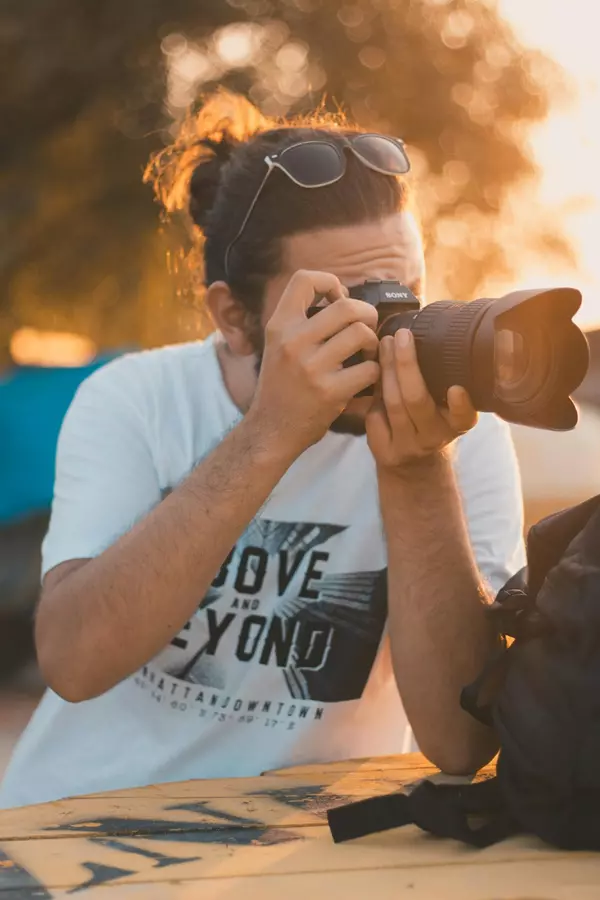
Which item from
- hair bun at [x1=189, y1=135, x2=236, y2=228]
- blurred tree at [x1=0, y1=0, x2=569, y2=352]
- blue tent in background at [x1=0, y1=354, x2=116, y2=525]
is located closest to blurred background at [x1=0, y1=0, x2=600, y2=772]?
blurred tree at [x1=0, y1=0, x2=569, y2=352]

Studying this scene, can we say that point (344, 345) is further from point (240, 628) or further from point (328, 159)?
point (328, 159)

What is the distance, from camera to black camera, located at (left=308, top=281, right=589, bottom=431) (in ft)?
5.00

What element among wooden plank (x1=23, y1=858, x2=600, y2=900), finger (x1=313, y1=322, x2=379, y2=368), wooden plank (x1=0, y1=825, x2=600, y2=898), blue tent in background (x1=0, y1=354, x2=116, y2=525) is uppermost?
blue tent in background (x1=0, y1=354, x2=116, y2=525)

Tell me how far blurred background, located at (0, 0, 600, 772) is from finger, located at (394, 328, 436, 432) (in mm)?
5887

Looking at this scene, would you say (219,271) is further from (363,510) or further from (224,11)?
(224,11)

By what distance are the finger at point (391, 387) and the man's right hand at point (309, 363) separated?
22mm

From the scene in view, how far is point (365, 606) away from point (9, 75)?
6.68 metres

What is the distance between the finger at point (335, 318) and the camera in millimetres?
1709

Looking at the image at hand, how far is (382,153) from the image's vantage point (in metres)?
2.34

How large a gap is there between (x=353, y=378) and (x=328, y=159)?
0.70m

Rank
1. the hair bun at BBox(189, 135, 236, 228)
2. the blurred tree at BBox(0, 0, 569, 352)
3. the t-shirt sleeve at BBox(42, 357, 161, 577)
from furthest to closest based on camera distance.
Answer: the blurred tree at BBox(0, 0, 569, 352), the hair bun at BBox(189, 135, 236, 228), the t-shirt sleeve at BBox(42, 357, 161, 577)

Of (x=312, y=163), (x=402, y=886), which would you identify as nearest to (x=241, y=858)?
(x=402, y=886)

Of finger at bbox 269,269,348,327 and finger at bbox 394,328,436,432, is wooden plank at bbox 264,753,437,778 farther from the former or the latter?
finger at bbox 269,269,348,327

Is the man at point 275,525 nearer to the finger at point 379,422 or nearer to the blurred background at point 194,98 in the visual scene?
the finger at point 379,422
